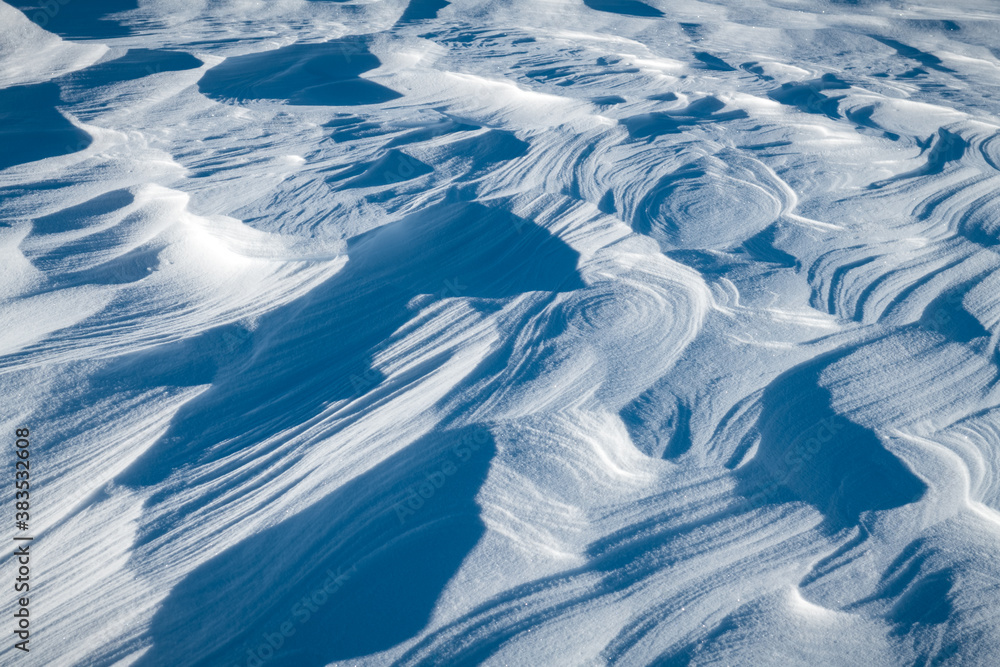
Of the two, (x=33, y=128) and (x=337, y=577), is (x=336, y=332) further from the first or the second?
(x=33, y=128)

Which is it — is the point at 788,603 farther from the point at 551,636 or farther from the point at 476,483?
the point at 476,483

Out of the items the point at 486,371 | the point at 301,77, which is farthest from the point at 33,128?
the point at 486,371

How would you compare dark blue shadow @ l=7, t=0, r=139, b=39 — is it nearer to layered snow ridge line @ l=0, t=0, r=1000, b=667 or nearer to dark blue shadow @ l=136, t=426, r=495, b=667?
layered snow ridge line @ l=0, t=0, r=1000, b=667

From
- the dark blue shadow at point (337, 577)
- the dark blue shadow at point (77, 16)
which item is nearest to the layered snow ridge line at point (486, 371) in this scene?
the dark blue shadow at point (337, 577)

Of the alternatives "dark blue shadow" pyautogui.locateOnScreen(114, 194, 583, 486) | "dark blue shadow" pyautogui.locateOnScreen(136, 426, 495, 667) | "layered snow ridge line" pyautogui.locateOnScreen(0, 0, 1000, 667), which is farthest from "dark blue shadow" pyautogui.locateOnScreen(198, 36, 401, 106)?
"dark blue shadow" pyautogui.locateOnScreen(136, 426, 495, 667)

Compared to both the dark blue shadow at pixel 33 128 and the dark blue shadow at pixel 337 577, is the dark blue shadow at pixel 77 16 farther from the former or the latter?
the dark blue shadow at pixel 337 577

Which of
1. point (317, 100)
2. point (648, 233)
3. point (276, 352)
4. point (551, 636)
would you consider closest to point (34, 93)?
point (317, 100)

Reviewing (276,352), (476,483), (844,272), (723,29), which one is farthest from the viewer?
(723,29)

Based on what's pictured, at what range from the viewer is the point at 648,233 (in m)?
1.29

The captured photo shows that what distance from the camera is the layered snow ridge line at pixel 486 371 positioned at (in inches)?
28.0

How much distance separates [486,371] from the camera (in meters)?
0.99

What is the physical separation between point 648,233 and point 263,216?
812 millimetres

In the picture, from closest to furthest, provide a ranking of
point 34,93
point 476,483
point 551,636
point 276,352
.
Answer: point 551,636 → point 476,483 → point 276,352 → point 34,93

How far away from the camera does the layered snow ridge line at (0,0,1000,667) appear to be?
711 millimetres
